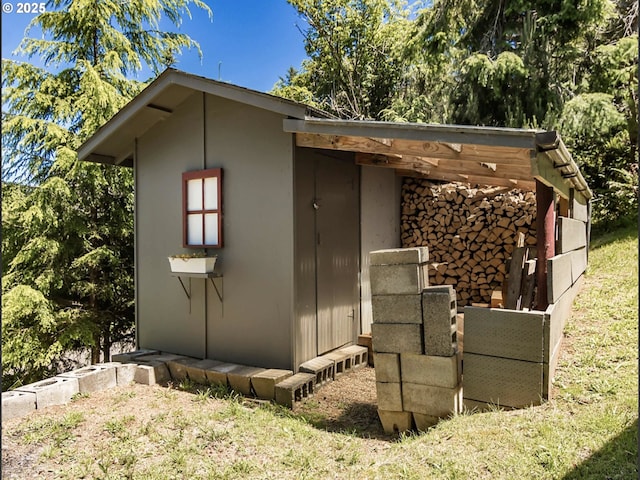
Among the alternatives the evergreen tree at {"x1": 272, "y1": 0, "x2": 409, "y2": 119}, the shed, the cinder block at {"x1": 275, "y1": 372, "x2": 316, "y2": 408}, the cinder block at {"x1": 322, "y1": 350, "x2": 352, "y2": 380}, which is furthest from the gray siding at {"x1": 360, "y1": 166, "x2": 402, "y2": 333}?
the evergreen tree at {"x1": 272, "y1": 0, "x2": 409, "y2": 119}

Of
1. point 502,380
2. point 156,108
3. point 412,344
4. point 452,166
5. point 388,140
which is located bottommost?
point 502,380

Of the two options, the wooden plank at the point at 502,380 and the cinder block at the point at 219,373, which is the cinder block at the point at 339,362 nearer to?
the cinder block at the point at 219,373

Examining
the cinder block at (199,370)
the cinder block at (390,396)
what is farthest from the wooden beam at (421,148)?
the cinder block at (199,370)

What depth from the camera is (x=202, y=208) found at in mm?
5266

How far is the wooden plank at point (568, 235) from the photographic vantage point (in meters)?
4.61

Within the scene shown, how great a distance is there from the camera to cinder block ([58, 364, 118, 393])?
4602 millimetres

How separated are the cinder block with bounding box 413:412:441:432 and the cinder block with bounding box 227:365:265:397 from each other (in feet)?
A: 5.50

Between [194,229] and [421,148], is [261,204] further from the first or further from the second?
[421,148]

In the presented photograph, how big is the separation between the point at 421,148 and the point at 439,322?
5.10 ft

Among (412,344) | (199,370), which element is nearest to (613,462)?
(412,344)

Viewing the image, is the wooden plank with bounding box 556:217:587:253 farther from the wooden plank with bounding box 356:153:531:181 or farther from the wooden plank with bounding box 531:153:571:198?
the wooden plank with bounding box 356:153:531:181

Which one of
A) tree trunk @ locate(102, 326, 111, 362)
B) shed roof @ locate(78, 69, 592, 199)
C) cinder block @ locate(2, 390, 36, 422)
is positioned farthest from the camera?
tree trunk @ locate(102, 326, 111, 362)

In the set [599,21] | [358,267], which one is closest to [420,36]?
[599,21]

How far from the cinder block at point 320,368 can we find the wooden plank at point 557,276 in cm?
224
